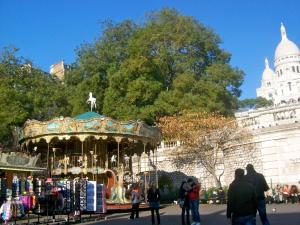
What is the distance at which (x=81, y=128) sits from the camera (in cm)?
2344

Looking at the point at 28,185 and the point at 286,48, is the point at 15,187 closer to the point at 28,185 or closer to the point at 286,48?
the point at 28,185

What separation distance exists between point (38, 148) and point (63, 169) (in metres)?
3.76

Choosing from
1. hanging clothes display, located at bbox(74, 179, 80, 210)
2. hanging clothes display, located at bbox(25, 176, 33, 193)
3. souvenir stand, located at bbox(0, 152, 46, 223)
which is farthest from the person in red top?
hanging clothes display, located at bbox(25, 176, 33, 193)

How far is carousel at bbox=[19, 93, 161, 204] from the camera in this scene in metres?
23.6

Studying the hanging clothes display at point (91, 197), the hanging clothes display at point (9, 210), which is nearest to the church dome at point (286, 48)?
the hanging clothes display at point (91, 197)

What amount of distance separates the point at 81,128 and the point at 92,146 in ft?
11.5

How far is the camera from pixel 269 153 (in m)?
29.8

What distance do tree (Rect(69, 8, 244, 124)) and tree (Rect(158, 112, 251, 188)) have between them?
218 inches

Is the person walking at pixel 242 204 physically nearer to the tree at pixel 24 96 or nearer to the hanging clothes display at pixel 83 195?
the hanging clothes display at pixel 83 195

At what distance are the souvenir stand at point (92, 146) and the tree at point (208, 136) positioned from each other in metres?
3.68

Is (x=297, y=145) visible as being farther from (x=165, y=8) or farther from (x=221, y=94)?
(x=165, y=8)

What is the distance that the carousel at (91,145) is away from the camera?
77.4 ft

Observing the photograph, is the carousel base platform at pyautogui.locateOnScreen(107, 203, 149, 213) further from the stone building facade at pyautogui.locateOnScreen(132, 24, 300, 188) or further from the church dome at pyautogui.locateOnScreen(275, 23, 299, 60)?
the church dome at pyautogui.locateOnScreen(275, 23, 299, 60)

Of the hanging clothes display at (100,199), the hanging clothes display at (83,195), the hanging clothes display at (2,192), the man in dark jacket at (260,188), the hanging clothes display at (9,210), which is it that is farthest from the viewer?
the hanging clothes display at (100,199)
